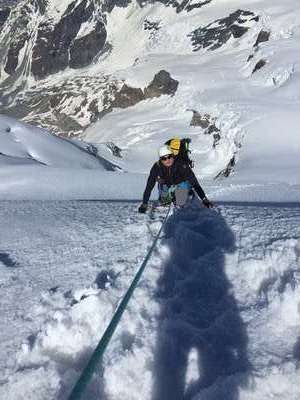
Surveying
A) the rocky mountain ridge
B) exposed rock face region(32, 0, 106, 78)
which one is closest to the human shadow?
the rocky mountain ridge

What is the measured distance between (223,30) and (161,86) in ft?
88.5

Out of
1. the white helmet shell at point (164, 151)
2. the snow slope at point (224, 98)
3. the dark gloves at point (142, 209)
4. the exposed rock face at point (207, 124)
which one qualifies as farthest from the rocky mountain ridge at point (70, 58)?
the white helmet shell at point (164, 151)

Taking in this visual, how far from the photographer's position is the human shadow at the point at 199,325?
425 centimetres

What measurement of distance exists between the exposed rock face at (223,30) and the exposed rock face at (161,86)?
65.7 ft

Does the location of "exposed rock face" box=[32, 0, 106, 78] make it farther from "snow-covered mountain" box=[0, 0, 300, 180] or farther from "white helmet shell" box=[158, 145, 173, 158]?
"white helmet shell" box=[158, 145, 173, 158]

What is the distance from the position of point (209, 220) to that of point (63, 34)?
6886 inches

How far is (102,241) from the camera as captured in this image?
731 centimetres

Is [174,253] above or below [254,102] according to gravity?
below

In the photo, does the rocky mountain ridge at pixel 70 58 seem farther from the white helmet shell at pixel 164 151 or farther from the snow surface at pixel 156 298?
the snow surface at pixel 156 298

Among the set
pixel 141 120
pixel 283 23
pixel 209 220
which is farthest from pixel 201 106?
pixel 209 220

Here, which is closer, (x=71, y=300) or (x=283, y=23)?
(x=71, y=300)

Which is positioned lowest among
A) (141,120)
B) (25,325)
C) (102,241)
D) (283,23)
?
(25,325)

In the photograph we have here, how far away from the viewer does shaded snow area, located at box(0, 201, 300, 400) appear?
4.27 meters

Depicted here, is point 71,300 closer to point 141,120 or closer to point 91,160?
point 91,160
